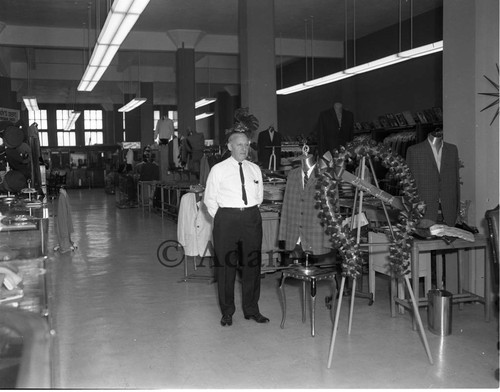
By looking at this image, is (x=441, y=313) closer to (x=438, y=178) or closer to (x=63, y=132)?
(x=438, y=178)

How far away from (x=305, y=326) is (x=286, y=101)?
16494mm

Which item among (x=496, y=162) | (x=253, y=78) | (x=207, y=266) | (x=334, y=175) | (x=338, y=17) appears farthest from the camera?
(x=338, y=17)

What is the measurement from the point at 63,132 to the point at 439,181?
32.0 metres

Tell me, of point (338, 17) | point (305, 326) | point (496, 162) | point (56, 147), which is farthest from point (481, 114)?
point (56, 147)

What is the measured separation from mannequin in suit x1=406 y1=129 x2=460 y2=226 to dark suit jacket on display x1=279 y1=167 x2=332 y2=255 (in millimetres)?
952

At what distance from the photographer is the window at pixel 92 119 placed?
114 feet

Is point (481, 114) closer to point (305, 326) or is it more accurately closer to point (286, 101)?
point (305, 326)

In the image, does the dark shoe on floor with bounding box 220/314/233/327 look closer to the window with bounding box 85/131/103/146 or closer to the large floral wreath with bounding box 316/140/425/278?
the large floral wreath with bounding box 316/140/425/278

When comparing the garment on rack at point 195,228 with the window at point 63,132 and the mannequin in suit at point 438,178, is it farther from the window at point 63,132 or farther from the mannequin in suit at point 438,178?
the window at point 63,132

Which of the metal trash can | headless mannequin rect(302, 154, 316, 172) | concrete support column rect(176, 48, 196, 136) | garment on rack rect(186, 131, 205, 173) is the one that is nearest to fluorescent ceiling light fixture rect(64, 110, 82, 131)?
concrete support column rect(176, 48, 196, 136)

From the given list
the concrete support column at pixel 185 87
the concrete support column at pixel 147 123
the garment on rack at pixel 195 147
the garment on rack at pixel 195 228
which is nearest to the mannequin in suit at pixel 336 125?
the garment on rack at pixel 195 228

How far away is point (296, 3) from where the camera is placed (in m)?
12.8

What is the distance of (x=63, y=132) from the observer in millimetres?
34625

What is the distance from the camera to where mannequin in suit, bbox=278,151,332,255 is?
5.23m
